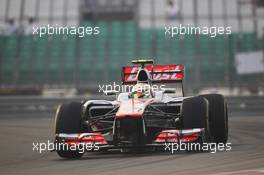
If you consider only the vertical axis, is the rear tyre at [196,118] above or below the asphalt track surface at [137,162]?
above

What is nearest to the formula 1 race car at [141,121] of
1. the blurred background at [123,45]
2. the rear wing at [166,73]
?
the rear wing at [166,73]

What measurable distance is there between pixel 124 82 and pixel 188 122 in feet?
10.6

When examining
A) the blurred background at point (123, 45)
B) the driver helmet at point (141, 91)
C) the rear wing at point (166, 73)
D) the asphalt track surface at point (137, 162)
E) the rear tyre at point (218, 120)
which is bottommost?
the asphalt track surface at point (137, 162)

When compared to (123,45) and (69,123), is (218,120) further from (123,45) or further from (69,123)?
(123,45)

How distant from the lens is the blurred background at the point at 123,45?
31.6 meters

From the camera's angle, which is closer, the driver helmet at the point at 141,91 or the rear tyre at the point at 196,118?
the rear tyre at the point at 196,118

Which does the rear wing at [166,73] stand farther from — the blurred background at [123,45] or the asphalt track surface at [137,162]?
the blurred background at [123,45]

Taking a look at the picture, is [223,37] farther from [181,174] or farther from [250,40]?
[181,174]

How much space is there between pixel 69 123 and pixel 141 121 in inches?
60.7

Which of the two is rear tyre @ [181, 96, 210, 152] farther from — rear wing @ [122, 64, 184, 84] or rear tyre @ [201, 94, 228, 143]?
rear wing @ [122, 64, 184, 84]

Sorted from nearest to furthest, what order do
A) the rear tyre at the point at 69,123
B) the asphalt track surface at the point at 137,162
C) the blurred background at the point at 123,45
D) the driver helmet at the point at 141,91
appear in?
the asphalt track surface at the point at 137,162 → the rear tyre at the point at 69,123 → the driver helmet at the point at 141,91 → the blurred background at the point at 123,45

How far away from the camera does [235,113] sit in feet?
78.3

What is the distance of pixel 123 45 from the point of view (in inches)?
1396

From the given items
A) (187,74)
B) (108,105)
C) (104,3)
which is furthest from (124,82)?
(104,3)
